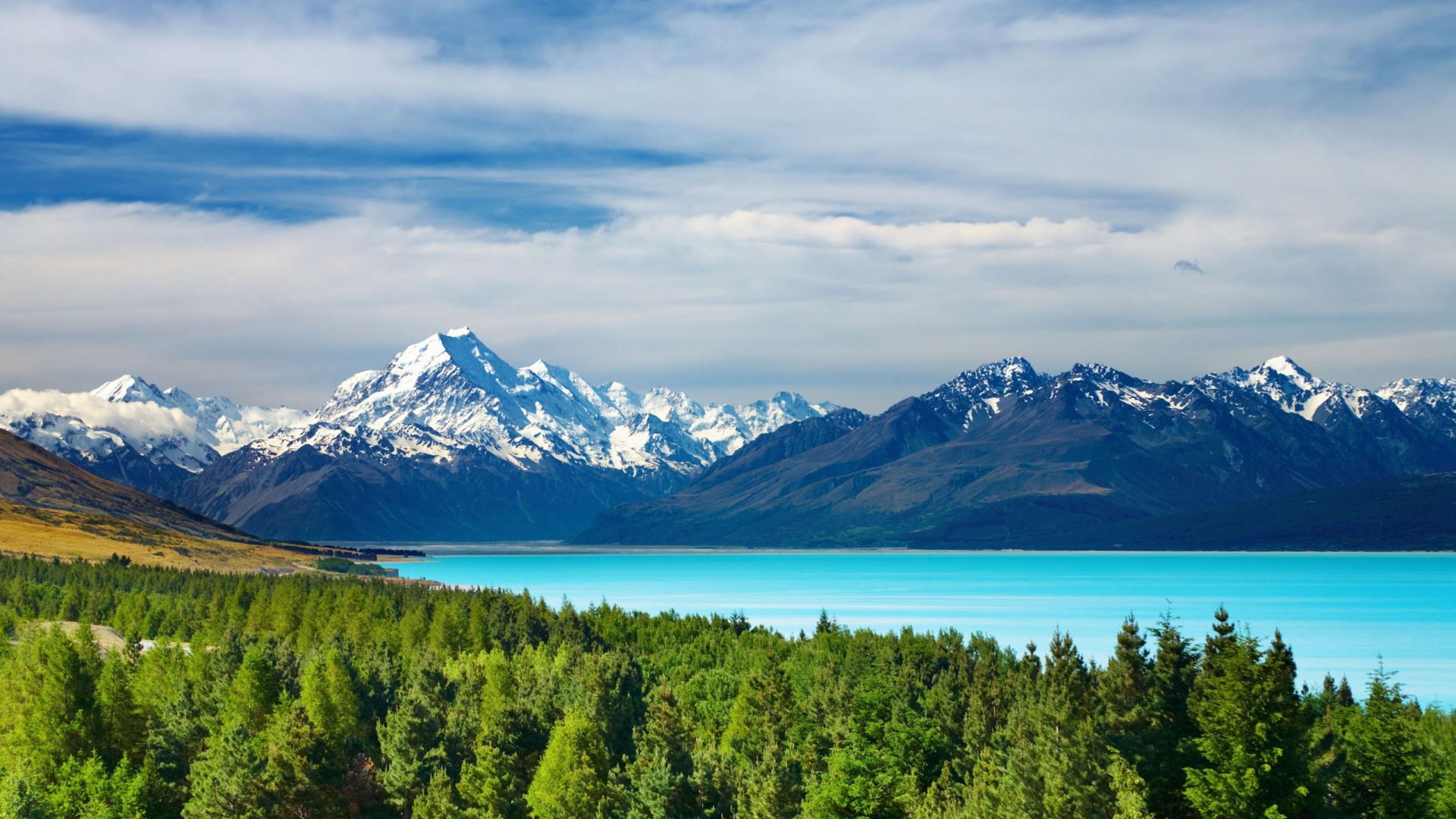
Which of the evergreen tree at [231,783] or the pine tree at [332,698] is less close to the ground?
the pine tree at [332,698]

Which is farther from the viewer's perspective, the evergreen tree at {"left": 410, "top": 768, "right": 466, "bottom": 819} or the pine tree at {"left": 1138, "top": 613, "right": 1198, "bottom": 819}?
the evergreen tree at {"left": 410, "top": 768, "right": 466, "bottom": 819}

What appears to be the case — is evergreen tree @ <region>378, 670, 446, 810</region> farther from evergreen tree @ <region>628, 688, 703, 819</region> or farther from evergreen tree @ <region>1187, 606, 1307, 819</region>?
evergreen tree @ <region>1187, 606, 1307, 819</region>

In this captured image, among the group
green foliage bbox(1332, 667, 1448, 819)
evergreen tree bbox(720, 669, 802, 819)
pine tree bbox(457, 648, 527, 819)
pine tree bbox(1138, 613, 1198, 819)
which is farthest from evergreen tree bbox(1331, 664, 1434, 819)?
pine tree bbox(457, 648, 527, 819)

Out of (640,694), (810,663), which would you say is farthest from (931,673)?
(640,694)

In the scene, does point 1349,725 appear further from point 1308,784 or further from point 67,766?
point 67,766

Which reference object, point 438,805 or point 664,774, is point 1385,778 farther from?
point 438,805

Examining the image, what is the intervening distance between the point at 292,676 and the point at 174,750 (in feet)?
63.4

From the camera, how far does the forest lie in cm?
5809

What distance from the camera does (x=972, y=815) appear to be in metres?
59.0

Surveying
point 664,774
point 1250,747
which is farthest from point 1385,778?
point 664,774

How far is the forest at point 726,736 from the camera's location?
58094 mm

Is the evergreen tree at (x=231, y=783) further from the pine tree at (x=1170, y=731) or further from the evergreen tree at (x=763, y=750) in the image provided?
the pine tree at (x=1170, y=731)

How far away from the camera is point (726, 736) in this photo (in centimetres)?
8556

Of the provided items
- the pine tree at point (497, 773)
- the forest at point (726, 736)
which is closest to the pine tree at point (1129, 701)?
the forest at point (726, 736)
